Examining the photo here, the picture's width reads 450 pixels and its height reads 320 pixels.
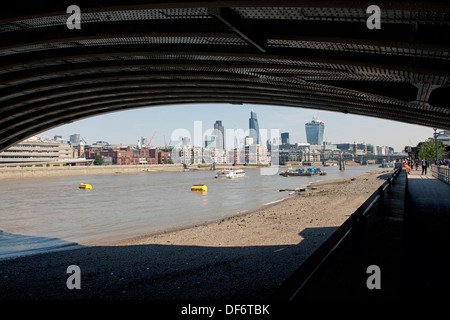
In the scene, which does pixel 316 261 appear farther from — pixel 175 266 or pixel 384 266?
pixel 175 266

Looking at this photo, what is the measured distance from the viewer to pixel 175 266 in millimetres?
10766

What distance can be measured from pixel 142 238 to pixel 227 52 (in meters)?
11.4

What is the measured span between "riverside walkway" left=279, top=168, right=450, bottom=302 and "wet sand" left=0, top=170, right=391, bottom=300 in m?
2.64

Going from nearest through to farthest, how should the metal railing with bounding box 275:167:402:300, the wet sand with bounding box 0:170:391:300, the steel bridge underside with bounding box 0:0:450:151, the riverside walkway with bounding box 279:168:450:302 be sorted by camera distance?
the metal railing with bounding box 275:167:402:300, the riverside walkway with bounding box 279:168:450:302, the steel bridge underside with bounding box 0:0:450:151, the wet sand with bounding box 0:170:391:300

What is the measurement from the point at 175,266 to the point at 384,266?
7.13m

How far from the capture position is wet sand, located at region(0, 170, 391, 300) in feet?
27.2

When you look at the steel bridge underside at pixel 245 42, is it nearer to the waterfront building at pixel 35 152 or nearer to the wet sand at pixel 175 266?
the wet sand at pixel 175 266

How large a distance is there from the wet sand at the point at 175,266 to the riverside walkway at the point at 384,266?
2.64 m

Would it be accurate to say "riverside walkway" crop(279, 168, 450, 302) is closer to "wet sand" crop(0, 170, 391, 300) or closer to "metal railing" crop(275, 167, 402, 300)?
"metal railing" crop(275, 167, 402, 300)

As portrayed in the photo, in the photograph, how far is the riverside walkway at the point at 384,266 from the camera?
13.4ft

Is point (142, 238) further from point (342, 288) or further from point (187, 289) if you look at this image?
point (342, 288)

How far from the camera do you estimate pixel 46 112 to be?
25000 millimetres

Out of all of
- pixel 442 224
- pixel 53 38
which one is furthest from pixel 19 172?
pixel 442 224

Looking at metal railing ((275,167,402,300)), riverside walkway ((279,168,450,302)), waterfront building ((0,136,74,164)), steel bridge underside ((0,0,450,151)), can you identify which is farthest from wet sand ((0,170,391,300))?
waterfront building ((0,136,74,164))
